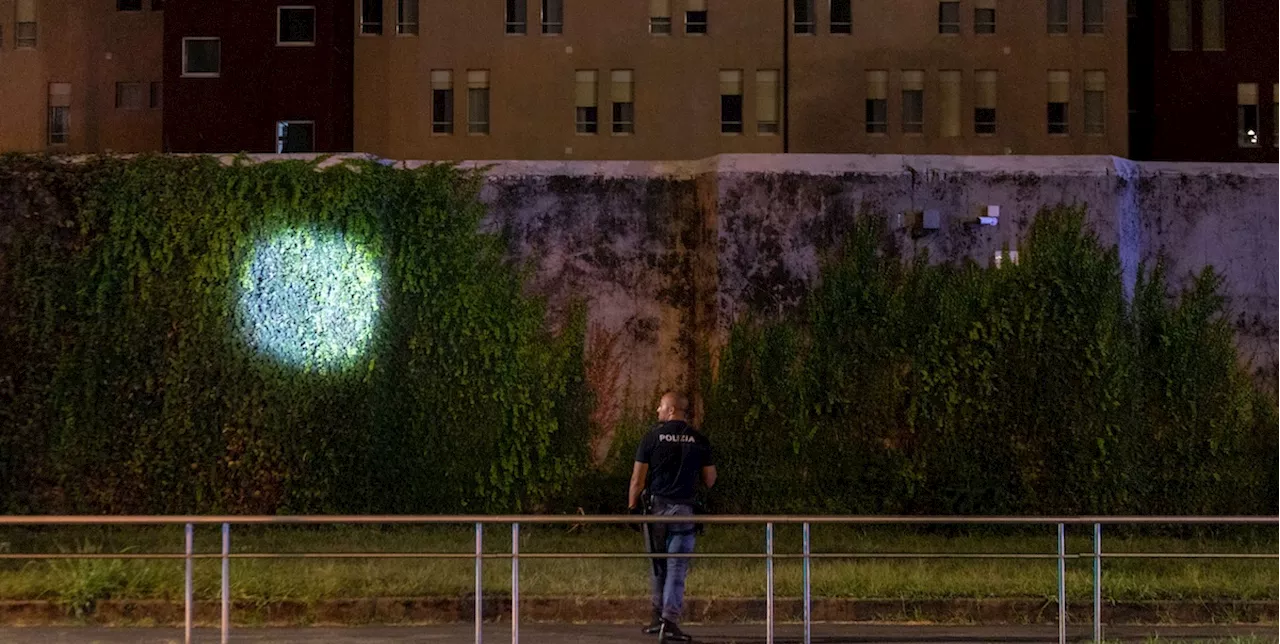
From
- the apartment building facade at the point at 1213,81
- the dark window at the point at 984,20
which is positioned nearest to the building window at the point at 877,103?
the dark window at the point at 984,20

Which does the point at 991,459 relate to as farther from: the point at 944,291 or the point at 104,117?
the point at 104,117

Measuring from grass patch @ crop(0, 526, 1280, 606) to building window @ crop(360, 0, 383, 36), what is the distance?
2737 centimetres

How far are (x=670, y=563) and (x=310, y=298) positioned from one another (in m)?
7.49

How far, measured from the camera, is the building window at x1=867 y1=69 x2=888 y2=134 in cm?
4181

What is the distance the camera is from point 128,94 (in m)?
45.3

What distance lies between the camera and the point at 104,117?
4538 cm

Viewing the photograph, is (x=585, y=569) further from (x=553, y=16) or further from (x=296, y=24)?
(x=296, y=24)

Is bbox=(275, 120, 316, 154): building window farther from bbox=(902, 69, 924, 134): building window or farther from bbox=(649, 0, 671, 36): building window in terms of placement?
bbox=(902, 69, 924, 134): building window

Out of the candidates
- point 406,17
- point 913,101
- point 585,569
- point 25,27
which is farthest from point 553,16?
point 585,569

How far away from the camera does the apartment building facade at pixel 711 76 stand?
41.5 metres

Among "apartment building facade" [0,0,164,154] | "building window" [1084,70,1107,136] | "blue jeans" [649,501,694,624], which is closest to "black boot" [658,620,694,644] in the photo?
"blue jeans" [649,501,694,624]

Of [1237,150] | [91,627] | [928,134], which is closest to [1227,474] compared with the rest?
[91,627]

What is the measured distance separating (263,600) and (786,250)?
25.8 ft

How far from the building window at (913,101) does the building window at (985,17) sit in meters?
2.11
